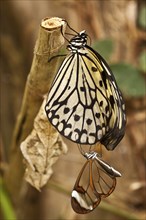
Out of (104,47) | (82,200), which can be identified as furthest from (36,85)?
Answer: (104,47)

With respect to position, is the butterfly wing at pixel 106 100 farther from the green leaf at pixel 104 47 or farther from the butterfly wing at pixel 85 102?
the green leaf at pixel 104 47

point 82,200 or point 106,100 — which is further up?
point 106,100

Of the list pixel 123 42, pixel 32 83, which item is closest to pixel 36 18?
pixel 123 42

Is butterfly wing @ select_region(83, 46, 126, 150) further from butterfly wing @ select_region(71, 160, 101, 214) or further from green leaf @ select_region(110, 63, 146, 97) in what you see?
green leaf @ select_region(110, 63, 146, 97)

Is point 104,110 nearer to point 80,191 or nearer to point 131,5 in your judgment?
point 80,191

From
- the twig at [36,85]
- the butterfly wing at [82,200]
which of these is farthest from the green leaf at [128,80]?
the butterfly wing at [82,200]

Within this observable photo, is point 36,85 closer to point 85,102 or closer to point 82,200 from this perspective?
point 85,102

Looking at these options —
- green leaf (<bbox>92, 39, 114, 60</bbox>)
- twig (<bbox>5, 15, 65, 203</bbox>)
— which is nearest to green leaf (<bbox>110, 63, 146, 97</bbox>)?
green leaf (<bbox>92, 39, 114, 60</bbox>)
